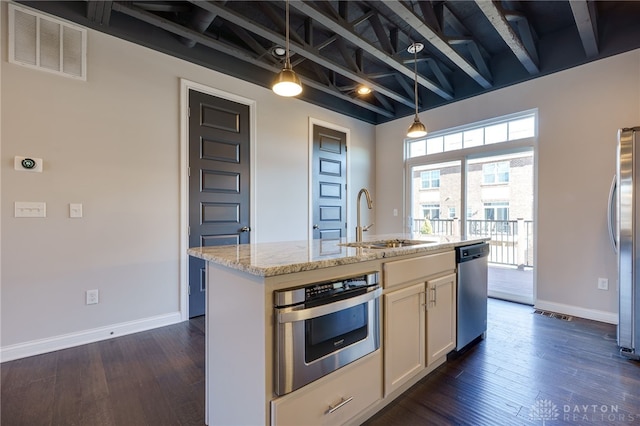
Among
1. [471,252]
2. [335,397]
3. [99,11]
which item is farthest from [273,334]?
[99,11]

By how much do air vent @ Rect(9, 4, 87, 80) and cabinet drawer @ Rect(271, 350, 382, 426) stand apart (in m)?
3.17

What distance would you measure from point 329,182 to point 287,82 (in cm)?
278

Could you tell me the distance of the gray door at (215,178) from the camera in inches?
128

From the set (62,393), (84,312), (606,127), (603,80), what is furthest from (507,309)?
(84,312)

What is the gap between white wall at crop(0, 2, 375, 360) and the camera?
2.33 meters

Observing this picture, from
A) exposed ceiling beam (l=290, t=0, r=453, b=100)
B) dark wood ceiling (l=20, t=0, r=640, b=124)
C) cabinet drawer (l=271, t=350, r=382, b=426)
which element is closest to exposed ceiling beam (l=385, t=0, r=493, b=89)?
dark wood ceiling (l=20, t=0, r=640, b=124)

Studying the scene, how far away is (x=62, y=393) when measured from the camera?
1.87 metres

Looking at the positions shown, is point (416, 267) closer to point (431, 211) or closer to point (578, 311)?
point (578, 311)

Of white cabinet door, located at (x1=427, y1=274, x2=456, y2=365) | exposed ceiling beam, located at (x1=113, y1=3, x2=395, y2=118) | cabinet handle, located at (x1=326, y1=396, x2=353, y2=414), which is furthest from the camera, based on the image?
exposed ceiling beam, located at (x1=113, y1=3, x2=395, y2=118)

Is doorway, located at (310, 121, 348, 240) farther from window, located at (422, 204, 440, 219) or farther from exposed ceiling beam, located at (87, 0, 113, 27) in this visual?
exposed ceiling beam, located at (87, 0, 113, 27)

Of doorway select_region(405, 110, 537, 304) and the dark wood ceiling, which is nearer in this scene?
the dark wood ceiling

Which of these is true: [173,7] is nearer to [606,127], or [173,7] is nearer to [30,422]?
[30,422]

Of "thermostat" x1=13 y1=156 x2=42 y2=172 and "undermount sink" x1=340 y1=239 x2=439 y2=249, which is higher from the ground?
"thermostat" x1=13 y1=156 x2=42 y2=172

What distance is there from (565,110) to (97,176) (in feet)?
16.6
